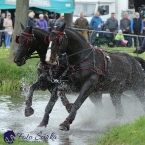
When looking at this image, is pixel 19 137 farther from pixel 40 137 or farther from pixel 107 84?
pixel 107 84

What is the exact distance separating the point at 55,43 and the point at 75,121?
2282 mm

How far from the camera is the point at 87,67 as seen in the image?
1098cm

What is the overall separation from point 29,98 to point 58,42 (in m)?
1.34

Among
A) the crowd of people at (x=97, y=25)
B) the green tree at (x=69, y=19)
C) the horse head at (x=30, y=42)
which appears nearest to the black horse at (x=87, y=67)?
the horse head at (x=30, y=42)

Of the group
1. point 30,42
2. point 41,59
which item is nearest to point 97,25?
point 41,59

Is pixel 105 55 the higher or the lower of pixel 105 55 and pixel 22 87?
the higher

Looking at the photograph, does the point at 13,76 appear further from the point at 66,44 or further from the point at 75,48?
the point at 66,44

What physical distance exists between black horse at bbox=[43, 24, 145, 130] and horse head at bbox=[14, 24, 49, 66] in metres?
0.40

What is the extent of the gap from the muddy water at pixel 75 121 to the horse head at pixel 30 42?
1.31 meters

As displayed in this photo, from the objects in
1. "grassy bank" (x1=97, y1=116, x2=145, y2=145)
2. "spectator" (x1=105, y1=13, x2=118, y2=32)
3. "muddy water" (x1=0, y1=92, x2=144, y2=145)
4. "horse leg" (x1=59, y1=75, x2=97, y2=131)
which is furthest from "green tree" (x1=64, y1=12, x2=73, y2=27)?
"grassy bank" (x1=97, y1=116, x2=145, y2=145)

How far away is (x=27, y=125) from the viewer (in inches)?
459

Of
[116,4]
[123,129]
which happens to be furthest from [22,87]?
[116,4]

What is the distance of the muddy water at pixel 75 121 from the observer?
34.7ft

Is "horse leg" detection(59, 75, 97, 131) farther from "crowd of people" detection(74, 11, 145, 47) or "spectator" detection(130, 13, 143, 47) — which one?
"spectator" detection(130, 13, 143, 47)
